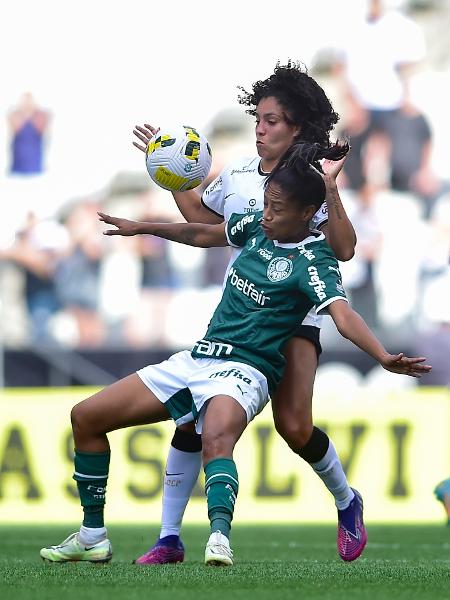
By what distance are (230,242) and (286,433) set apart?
2.89 ft

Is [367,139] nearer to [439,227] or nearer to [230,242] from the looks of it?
[439,227]

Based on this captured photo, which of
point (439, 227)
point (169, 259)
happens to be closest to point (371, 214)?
point (439, 227)

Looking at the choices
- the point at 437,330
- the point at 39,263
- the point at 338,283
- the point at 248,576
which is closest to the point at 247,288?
the point at 338,283

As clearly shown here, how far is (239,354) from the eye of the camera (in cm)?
527

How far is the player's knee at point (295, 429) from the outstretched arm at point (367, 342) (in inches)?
33.2

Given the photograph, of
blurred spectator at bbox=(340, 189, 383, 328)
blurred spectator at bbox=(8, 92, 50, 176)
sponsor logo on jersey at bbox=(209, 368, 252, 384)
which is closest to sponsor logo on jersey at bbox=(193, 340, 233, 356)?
sponsor logo on jersey at bbox=(209, 368, 252, 384)

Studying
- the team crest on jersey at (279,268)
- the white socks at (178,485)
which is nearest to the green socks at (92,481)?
the white socks at (178,485)

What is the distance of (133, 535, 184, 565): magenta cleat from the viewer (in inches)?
229

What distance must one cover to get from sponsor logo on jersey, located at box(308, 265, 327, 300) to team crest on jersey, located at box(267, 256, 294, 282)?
10cm

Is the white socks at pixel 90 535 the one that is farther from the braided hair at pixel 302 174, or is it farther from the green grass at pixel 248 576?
the braided hair at pixel 302 174

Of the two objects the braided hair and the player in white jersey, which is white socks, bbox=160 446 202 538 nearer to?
the player in white jersey

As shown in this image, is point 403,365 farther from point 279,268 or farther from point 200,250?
point 200,250

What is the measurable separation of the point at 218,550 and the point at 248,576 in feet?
0.51

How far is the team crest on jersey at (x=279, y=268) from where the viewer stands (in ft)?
17.6
